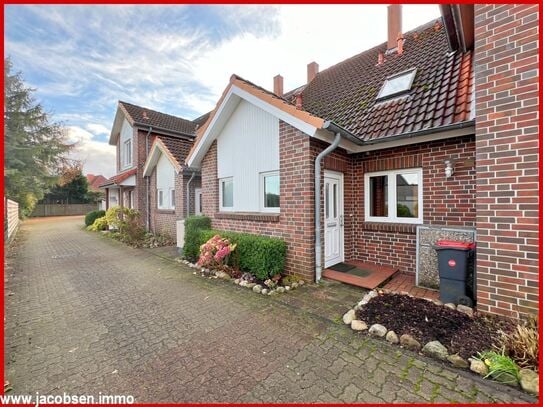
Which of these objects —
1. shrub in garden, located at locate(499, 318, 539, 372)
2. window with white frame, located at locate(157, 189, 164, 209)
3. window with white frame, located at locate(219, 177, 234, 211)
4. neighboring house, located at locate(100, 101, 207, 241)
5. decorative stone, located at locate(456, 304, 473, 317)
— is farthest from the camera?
window with white frame, located at locate(157, 189, 164, 209)

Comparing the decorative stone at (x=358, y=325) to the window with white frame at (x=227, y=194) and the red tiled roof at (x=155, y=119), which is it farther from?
the red tiled roof at (x=155, y=119)

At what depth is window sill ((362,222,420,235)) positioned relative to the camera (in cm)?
556

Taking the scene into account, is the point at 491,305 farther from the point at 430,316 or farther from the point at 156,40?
the point at 156,40

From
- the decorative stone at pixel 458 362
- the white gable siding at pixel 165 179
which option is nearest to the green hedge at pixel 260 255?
the decorative stone at pixel 458 362

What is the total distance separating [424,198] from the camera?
17.8ft

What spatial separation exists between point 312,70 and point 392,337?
1385 centimetres

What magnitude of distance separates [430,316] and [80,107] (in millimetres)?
15077

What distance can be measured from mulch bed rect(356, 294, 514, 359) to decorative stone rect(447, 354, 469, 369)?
10 centimetres

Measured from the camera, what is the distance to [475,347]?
284cm

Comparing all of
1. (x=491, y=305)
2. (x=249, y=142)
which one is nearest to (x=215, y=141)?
(x=249, y=142)

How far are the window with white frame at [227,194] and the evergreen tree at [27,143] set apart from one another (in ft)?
33.3

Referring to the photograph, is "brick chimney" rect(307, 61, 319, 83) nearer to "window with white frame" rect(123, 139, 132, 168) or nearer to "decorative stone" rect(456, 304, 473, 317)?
"window with white frame" rect(123, 139, 132, 168)

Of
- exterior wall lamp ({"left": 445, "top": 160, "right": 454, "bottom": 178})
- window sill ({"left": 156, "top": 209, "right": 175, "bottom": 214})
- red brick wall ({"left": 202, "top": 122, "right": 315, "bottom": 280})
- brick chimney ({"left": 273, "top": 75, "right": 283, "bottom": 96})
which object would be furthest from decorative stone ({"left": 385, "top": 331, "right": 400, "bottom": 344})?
brick chimney ({"left": 273, "top": 75, "right": 283, "bottom": 96})

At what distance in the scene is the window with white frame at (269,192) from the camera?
622cm
